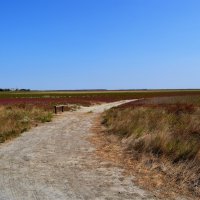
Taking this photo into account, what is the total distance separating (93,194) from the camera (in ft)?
21.3

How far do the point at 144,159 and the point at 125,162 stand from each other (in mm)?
531

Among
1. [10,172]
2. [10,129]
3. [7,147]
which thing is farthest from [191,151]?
[10,129]

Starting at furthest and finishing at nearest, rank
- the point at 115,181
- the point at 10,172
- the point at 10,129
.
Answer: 1. the point at 10,129
2. the point at 10,172
3. the point at 115,181

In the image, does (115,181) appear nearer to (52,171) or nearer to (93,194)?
(93,194)

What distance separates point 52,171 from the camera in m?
8.40

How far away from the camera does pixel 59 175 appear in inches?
315

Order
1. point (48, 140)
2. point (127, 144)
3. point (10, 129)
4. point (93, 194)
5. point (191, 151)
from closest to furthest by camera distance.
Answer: point (93, 194), point (191, 151), point (127, 144), point (48, 140), point (10, 129)

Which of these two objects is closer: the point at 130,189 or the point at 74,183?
the point at 130,189

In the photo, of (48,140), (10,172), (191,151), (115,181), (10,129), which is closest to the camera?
(115,181)

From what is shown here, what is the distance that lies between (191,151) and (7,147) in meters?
6.48

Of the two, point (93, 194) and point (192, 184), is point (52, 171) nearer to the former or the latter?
point (93, 194)

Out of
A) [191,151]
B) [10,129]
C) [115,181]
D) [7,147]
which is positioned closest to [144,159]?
[191,151]

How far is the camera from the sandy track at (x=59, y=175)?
21.3 ft

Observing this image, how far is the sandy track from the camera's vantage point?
21.3 feet
